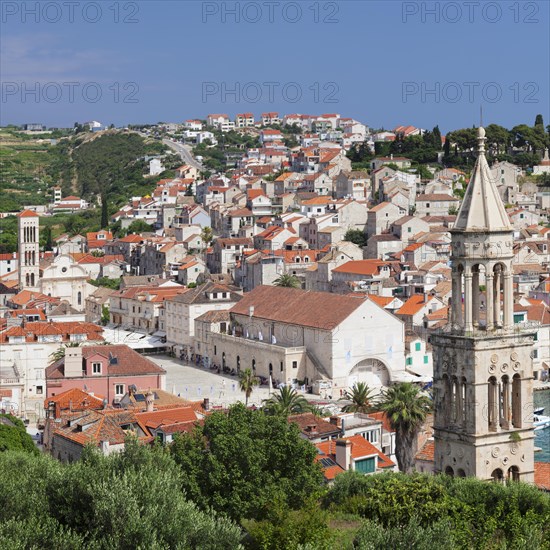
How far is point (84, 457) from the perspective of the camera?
26062 mm

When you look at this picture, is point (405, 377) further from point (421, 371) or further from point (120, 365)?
point (120, 365)

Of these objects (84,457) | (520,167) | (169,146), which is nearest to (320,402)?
(84,457)

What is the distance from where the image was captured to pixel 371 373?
57156 mm

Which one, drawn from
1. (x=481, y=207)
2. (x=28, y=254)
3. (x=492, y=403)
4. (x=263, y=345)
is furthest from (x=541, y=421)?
(x=28, y=254)

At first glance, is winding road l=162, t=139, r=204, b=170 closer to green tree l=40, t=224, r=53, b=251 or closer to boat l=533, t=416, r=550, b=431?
green tree l=40, t=224, r=53, b=251

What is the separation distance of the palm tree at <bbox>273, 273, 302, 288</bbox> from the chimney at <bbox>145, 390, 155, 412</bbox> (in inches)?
1338

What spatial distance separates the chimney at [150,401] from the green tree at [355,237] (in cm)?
4805

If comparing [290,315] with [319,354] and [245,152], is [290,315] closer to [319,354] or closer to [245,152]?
[319,354]

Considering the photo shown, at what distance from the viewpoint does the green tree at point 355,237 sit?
8950cm

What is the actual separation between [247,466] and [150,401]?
1206 centimetres

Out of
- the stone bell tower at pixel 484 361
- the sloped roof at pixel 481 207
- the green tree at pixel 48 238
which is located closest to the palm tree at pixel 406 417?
the stone bell tower at pixel 484 361

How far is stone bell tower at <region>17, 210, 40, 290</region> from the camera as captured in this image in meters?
84.8

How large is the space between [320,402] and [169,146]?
405ft

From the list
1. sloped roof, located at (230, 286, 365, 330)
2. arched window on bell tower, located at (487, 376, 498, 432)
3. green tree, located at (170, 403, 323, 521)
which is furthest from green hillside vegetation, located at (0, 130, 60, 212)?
arched window on bell tower, located at (487, 376, 498, 432)
